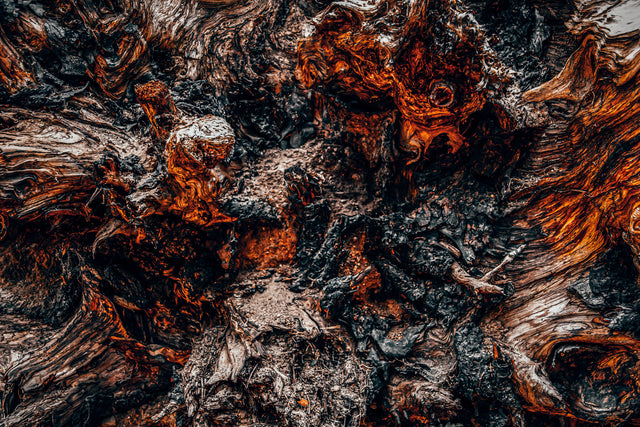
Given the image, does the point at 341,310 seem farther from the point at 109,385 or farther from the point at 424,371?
the point at 109,385

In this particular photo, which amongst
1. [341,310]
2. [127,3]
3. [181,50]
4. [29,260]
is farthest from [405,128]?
[29,260]

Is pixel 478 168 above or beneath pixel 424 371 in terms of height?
above

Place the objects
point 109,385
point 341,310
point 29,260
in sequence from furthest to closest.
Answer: point 29,260 < point 109,385 < point 341,310

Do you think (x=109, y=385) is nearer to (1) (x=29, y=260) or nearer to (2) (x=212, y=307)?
(2) (x=212, y=307)

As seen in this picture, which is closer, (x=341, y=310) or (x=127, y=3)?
(x=341, y=310)

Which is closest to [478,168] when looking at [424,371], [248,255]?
[424,371]

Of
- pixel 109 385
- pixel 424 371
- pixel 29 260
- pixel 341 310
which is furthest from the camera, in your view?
pixel 29 260

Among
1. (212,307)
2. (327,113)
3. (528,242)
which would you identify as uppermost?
(327,113)
